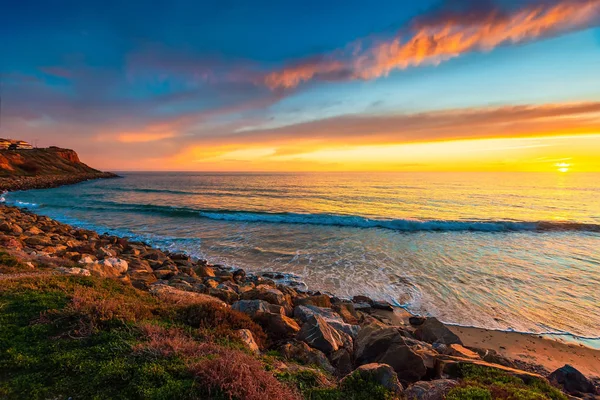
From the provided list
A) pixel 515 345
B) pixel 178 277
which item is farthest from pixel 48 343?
pixel 515 345

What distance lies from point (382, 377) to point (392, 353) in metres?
1.16

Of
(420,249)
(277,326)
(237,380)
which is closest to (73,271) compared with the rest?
(277,326)

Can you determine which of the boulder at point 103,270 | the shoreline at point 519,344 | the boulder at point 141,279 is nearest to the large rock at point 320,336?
the shoreline at point 519,344

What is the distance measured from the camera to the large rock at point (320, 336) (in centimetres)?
648

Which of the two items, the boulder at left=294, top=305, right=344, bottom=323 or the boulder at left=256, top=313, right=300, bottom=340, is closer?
the boulder at left=256, top=313, right=300, bottom=340

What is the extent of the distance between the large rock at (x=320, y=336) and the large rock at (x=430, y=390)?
2098mm

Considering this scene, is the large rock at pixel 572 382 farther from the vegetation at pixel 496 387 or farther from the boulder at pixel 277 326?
the boulder at pixel 277 326

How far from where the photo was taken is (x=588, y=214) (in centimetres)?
3434

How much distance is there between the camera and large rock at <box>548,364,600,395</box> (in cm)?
592

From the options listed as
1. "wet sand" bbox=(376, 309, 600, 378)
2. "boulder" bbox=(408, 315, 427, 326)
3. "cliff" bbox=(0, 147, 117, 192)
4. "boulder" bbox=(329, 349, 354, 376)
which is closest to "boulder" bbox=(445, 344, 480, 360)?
"wet sand" bbox=(376, 309, 600, 378)

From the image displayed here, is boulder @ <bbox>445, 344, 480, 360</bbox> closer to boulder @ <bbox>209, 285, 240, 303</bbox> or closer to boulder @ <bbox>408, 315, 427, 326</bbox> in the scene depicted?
boulder @ <bbox>408, 315, 427, 326</bbox>

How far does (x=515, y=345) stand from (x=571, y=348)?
1.56 metres

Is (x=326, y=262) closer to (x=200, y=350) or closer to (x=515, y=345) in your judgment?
(x=515, y=345)

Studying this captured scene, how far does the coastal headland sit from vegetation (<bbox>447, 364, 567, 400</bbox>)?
20 mm
